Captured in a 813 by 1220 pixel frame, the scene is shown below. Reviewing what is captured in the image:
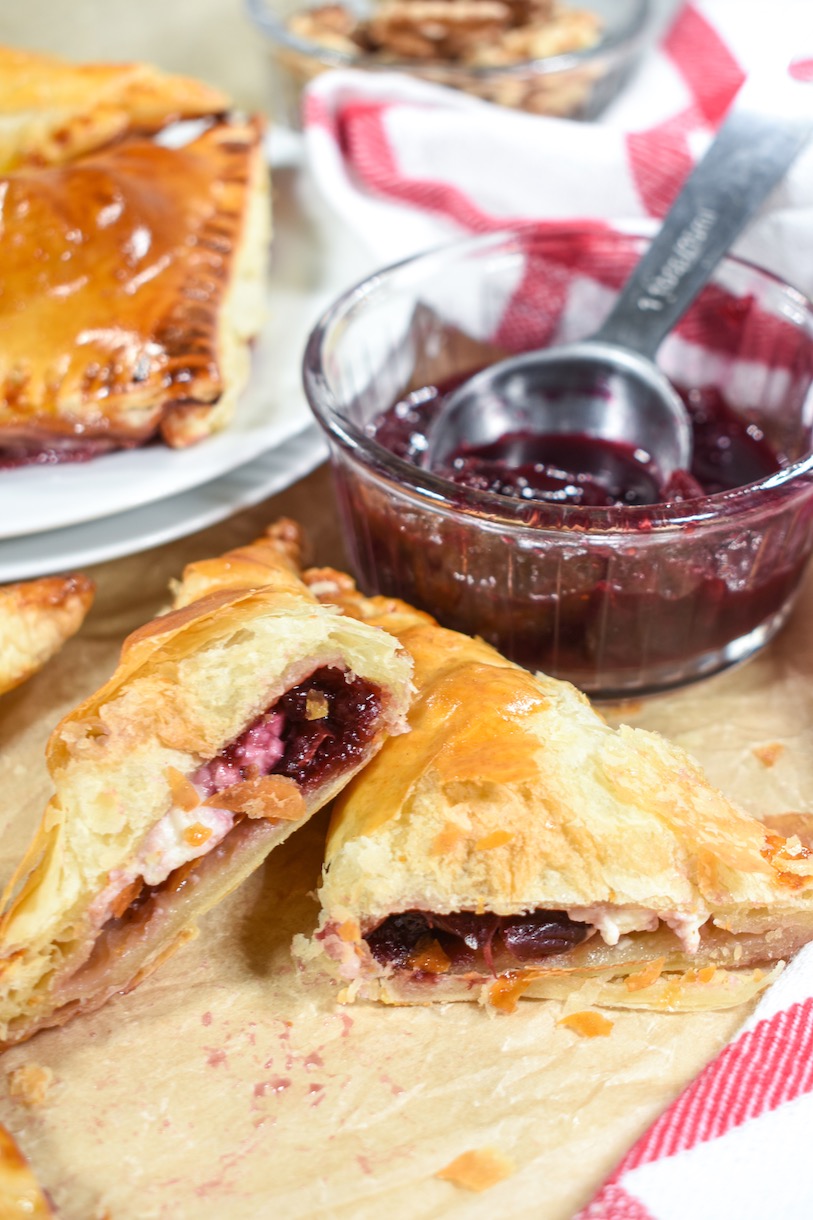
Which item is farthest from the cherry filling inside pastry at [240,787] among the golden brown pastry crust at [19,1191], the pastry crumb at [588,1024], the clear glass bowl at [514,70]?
the clear glass bowl at [514,70]

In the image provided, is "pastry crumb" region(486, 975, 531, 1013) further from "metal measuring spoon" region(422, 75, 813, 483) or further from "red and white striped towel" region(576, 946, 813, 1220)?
"metal measuring spoon" region(422, 75, 813, 483)

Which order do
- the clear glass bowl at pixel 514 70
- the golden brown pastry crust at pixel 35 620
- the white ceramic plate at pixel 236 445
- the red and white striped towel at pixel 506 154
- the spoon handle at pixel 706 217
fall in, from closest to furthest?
1. the golden brown pastry crust at pixel 35 620
2. the white ceramic plate at pixel 236 445
3. the spoon handle at pixel 706 217
4. the red and white striped towel at pixel 506 154
5. the clear glass bowl at pixel 514 70

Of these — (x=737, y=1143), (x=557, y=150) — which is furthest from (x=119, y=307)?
(x=737, y=1143)

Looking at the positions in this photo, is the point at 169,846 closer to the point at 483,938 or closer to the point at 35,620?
the point at 483,938

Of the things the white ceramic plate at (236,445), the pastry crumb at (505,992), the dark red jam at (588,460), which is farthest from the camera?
the white ceramic plate at (236,445)

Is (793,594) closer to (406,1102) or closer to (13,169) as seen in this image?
(406,1102)

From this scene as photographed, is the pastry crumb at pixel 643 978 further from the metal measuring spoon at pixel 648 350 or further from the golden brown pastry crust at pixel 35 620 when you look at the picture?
the golden brown pastry crust at pixel 35 620

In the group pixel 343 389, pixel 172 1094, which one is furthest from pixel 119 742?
pixel 343 389
